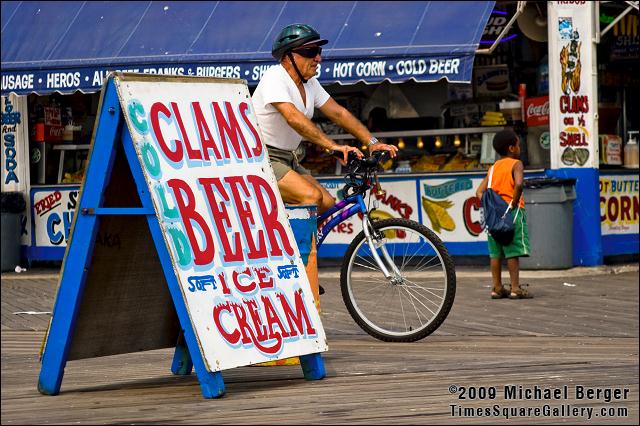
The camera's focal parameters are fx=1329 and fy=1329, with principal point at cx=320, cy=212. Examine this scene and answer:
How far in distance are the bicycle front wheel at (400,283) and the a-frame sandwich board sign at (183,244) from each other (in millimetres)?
1597

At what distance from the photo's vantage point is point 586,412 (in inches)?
216

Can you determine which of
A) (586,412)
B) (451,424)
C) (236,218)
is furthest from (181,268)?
(586,412)

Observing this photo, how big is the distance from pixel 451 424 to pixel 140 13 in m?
11.8

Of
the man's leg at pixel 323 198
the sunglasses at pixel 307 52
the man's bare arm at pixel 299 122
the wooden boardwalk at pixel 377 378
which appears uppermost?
the sunglasses at pixel 307 52

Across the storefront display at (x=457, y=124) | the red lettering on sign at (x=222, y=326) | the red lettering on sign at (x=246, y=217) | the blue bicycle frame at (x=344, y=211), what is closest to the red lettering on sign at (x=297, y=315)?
the red lettering on sign at (x=246, y=217)

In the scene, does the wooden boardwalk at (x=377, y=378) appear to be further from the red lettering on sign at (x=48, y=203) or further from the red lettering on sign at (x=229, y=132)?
the red lettering on sign at (x=48, y=203)

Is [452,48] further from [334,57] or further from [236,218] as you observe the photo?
[236,218]

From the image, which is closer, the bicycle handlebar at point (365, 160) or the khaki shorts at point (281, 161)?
the khaki shorts at point (281, 161)

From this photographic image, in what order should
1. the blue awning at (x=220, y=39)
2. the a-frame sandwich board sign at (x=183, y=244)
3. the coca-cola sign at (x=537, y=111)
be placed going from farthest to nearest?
the coca-cola sign at (x=537, y=111) → the blue awning at (x=220, y=39) → the a-frame sandwich board sign at (x=183, y=244)

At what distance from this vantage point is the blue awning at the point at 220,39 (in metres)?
14.2

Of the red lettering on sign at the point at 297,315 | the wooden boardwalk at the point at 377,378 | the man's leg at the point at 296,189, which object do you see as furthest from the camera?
the man's leg at the point at 296,189

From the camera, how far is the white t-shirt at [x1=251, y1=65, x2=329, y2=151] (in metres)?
7.89

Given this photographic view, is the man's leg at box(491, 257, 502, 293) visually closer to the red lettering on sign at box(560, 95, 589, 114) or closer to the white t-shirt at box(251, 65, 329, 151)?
the red lettering on sign at box(560, 95, 589, 114)

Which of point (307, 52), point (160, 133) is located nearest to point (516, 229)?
point (307, 52)
